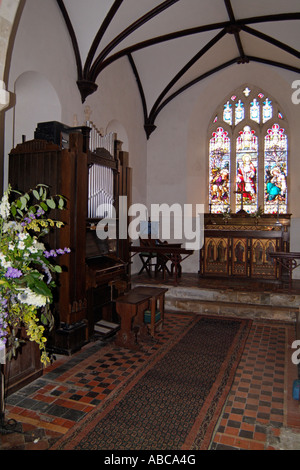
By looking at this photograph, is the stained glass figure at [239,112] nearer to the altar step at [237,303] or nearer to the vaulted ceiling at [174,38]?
the vaulted ceiling at [174,38]

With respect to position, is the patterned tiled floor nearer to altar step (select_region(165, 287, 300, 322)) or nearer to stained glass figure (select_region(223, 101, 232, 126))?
altar step (select_region(165, 287, 300, 322))

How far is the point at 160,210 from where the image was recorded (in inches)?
435

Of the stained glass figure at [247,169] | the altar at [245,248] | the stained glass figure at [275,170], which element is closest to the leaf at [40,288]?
the altar at [245,248]

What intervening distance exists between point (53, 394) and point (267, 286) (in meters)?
5.57

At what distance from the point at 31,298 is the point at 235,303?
5640mm

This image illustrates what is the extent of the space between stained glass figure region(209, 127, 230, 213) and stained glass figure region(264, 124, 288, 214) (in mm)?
1112

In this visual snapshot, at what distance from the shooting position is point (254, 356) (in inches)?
204

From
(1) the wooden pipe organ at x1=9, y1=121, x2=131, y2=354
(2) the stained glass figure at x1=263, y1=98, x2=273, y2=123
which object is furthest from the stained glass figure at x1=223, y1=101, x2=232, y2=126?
(1) the wooden pipe organ at x1=9, y1=121, x2=131, y2=354

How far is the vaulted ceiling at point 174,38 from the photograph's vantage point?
689cm

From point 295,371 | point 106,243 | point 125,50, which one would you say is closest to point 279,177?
point 125,50

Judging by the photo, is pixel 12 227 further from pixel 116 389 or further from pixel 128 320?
pixel 128 320

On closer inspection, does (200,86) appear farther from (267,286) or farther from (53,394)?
(53,394)

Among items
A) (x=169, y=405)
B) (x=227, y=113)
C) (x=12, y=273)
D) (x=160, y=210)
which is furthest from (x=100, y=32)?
(x=169, y=405)

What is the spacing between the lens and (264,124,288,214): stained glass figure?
1075cm
